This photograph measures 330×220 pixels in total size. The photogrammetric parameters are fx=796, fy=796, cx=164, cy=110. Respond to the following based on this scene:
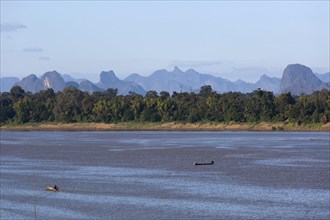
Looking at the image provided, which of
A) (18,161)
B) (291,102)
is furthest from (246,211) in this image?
(291,102)

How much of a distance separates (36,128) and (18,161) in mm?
84478

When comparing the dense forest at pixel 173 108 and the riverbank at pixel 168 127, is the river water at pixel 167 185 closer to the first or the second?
the dense forest at pixel 173 108

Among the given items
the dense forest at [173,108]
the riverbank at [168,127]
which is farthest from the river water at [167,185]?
the riverbank at [168,127]

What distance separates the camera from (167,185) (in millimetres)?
46875

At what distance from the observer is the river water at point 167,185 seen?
120 feet

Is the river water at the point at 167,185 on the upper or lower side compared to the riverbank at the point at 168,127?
upper

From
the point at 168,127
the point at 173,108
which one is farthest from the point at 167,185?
the point at 168,127

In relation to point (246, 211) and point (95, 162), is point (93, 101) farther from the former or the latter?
point (246, 211)

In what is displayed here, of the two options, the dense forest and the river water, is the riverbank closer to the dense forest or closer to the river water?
the dense forest

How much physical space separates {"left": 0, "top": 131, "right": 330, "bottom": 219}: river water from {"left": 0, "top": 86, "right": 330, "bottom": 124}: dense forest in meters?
46.2

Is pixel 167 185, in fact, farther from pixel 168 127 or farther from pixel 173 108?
pixel 168 127

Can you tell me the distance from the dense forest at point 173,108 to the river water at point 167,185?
46244mm

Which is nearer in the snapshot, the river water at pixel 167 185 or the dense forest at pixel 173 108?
the river water at pixel 167 185

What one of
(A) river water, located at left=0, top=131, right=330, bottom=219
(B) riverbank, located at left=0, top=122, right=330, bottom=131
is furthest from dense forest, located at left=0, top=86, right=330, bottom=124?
(A) river water, located at left=0, top=131, right=330, bottom=219
